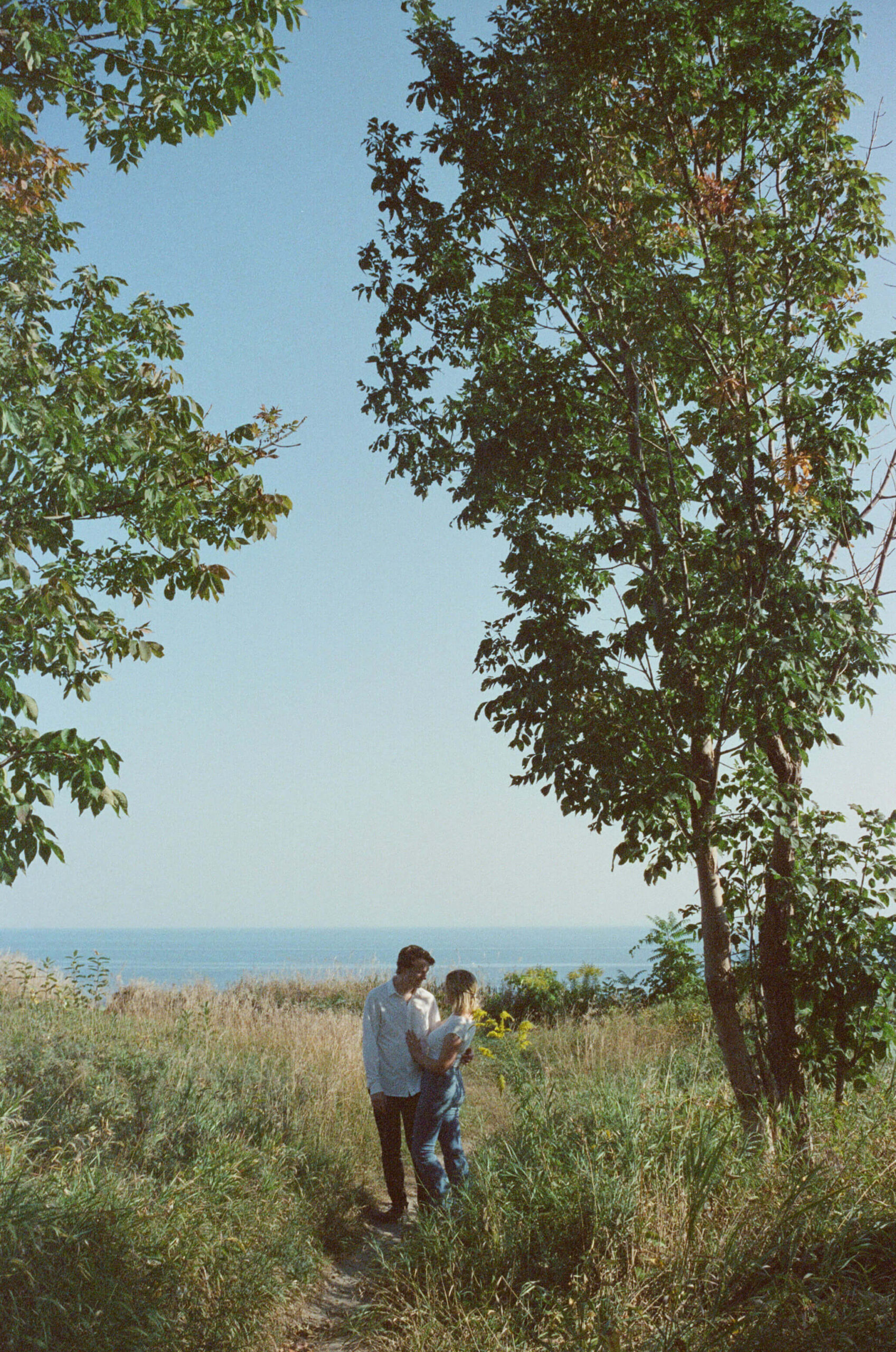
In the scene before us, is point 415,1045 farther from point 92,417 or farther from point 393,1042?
point 92,417

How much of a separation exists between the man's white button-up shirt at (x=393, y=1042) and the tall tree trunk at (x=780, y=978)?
251 centimetres

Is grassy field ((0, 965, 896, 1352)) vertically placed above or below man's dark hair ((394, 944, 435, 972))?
below

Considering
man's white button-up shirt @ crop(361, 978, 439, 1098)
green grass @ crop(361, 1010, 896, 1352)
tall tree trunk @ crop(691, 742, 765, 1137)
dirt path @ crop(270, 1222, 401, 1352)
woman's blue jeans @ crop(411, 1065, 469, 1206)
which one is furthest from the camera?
tall tree trunk @ crop(691, 742, 765, 1137)

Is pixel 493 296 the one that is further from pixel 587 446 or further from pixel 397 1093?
pixel 397 1093

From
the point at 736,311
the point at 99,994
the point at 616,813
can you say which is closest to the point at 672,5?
the point at 736,311

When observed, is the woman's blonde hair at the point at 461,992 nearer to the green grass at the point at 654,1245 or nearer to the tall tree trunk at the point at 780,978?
the green grass at the point at 654,1245

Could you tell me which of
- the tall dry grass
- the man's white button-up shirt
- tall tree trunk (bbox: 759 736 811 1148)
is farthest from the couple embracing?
tall tree trunk (bbox: 759 736 811 1148)

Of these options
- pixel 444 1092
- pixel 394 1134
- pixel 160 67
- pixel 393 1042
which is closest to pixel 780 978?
pixel 444 1092

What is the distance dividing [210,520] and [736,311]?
4126 mm

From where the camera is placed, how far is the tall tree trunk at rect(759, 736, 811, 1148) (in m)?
6.57

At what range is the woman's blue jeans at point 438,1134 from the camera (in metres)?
5.85

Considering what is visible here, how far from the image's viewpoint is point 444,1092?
19.6 ft

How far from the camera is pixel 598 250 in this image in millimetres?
6863

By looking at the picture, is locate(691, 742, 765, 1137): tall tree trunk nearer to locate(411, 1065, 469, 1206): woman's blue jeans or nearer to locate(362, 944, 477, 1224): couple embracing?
locate(362, 944, 477, 1224): couple embracing
